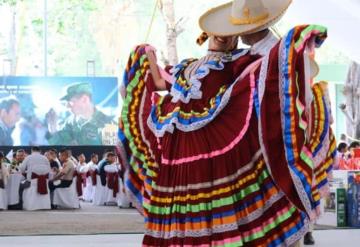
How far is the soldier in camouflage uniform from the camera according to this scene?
20.6 m

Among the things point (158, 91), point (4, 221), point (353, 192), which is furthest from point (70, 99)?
point (158, 91)

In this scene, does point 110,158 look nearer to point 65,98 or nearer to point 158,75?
point 65,98

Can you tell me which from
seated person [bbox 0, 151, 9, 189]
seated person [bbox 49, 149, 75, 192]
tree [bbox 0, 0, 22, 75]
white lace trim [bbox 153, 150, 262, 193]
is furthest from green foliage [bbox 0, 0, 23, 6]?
white lace trim [bbox 153, 150, 262, 193]

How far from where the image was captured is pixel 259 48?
3.60 metres

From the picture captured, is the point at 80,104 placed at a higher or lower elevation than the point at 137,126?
higher

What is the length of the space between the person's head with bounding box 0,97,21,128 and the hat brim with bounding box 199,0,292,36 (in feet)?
56.0

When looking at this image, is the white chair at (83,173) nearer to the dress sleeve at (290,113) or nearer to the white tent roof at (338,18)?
the white tent roof at (338,18)

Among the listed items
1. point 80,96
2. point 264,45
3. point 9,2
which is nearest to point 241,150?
point 264,45

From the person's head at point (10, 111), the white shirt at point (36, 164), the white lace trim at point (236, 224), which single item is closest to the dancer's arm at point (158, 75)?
the white lace trim at point (236, 224)

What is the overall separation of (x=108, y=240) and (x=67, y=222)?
9.72 feet

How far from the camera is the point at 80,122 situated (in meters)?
20.9

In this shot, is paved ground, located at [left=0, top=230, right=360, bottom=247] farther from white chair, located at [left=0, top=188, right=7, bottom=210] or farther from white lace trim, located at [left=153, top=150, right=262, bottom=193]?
white chair, located at [left=0, top=188, right=7, bottom=210]

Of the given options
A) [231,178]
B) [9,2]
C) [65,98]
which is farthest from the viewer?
[9,2]

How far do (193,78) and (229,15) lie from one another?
39cm
